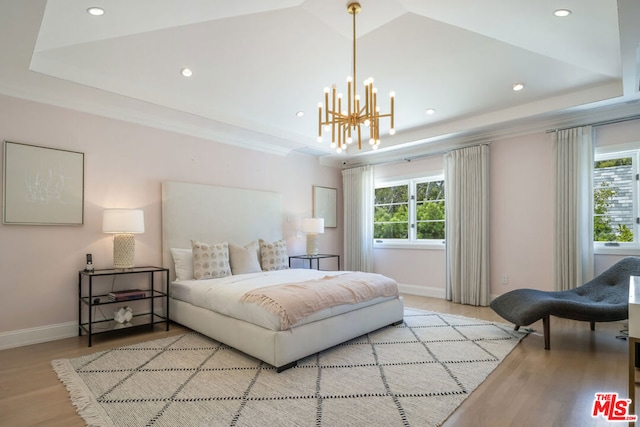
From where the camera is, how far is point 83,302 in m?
3.62

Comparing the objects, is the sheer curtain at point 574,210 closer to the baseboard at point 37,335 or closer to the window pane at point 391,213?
the window pane at point 391,213

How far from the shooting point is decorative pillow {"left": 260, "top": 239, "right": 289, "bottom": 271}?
16.1 feet

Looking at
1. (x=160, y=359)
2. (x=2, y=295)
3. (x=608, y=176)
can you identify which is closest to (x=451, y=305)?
(x=608, y=176)

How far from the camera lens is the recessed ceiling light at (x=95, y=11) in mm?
2571

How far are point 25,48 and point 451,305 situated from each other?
217 inches

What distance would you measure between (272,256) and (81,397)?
2897mm

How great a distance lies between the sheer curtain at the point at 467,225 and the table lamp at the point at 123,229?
4325 mm

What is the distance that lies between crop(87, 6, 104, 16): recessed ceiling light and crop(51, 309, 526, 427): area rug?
275 cm

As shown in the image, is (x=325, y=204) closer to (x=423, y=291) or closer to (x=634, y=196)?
(x=423, y=291)

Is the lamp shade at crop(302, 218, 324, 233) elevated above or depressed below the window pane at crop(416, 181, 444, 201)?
below

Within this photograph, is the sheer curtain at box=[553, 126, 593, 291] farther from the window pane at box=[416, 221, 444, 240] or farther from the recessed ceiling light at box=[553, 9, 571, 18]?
the recessed ceiling light at box=[553, 9, 571, 18]

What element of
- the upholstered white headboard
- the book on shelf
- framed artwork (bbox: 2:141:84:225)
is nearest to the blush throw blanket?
the book on shelf

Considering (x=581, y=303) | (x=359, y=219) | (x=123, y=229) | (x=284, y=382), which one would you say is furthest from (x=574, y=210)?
(x=123, y=229)

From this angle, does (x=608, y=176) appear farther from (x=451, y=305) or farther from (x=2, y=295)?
(x=2, y=295)
